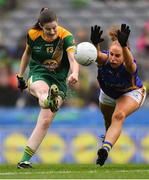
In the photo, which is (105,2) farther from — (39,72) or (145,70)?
(39,72)

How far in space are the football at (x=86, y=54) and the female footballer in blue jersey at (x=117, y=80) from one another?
0.93 ft

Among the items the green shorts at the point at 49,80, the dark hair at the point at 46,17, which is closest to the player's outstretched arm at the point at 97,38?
the dark hair at the point at 46,17

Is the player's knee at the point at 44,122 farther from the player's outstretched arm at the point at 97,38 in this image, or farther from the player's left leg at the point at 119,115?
the player's outstretched arm at the point at 97,38

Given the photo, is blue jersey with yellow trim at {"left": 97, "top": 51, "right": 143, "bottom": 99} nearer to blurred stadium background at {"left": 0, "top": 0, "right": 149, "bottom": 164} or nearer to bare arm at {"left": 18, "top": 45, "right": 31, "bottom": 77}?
bare arm at {"left": 18, "top": 45, "right": 31, "bottom": 77}

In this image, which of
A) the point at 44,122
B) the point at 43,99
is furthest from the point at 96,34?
the point at 44,122

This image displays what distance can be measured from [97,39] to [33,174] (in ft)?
7.74

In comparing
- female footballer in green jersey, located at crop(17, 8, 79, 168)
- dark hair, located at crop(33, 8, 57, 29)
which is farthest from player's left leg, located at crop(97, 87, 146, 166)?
dark hair, located at crop(33, 8, 57, 29)

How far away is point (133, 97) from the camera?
1284 centimetres

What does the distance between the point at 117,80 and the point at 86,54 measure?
94cm

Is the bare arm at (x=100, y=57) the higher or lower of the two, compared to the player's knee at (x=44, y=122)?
higher

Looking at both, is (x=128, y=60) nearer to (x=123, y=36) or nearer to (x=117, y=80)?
(x=123, y=36)

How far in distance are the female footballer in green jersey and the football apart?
215 millimetres

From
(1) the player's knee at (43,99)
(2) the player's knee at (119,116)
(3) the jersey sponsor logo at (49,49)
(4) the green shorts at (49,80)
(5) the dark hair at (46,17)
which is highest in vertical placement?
(5) the dark hair at (46,17)

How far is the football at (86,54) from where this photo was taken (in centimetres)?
1200
